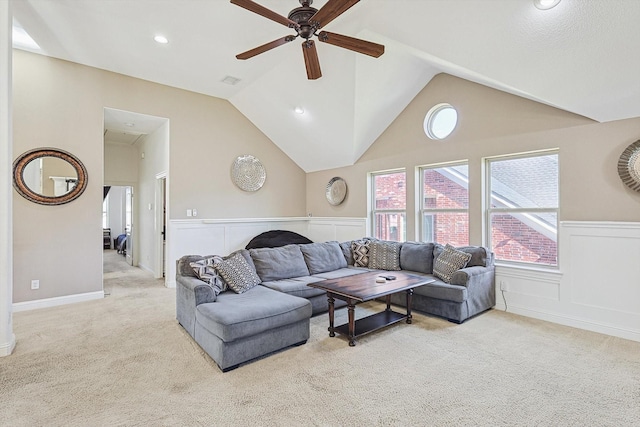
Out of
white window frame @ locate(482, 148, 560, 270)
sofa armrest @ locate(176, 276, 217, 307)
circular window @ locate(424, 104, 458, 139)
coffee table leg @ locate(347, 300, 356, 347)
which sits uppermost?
circular window @ locate(424, 104, 458, 139)

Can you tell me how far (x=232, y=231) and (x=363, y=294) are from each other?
3735mm

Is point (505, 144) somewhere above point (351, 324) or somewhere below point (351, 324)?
above

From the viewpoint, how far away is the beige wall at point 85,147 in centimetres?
421

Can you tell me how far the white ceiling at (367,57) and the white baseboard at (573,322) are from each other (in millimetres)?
2135

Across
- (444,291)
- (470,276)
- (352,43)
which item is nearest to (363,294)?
(444,291)

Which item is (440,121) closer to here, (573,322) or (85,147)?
(573,322)

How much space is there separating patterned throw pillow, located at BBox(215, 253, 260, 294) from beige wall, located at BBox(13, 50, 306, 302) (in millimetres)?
2500

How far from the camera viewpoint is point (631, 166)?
10.2 ft

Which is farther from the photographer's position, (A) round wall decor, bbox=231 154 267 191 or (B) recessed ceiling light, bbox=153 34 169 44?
(A) round wall decor, bbox=231 154 267 191

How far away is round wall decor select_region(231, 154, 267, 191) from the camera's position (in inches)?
242

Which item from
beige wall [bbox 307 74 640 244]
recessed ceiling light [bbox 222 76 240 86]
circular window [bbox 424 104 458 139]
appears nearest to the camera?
beige wall [bbox 307 74 640 244]

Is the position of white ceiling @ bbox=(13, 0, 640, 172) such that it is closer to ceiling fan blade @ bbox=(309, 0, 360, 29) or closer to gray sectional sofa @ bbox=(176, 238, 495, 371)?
ceiling fan blade @ bbox=(309, 0, 360, 29)

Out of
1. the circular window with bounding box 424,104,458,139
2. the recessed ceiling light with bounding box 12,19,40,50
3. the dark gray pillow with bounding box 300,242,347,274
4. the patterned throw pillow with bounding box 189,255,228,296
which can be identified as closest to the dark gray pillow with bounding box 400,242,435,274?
the dark gray pillow with bounding box 300,242,347,274

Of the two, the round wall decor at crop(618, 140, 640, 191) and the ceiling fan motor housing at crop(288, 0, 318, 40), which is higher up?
the ceiling fan motor housing at crop(288, 0, 318, 40)
